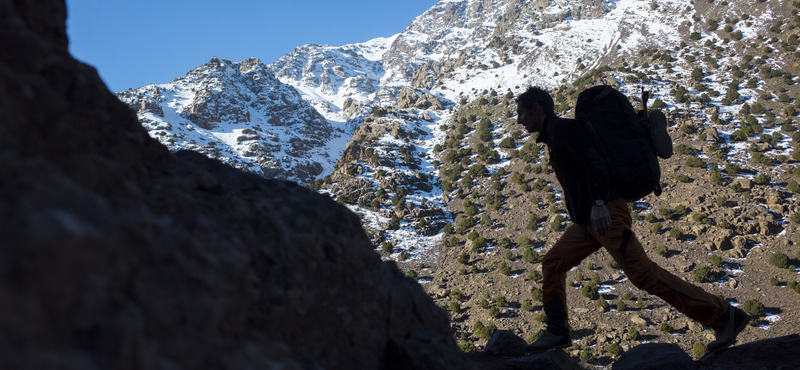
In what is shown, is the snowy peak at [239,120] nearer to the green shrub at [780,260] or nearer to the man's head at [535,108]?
the green shrub at [780,260]

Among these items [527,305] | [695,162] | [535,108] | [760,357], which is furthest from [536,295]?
[535,108]

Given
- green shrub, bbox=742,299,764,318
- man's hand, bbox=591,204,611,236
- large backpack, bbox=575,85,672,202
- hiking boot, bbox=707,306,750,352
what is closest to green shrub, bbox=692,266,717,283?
green shrub, bbox=742,299,764,318

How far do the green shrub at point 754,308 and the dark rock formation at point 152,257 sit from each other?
20.7m

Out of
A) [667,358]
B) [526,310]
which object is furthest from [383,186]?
[667,358]

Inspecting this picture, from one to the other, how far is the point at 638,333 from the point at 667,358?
52.6ft

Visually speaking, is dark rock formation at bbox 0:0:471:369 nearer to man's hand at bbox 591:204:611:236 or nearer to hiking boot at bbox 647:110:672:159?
man's hand at bbox 591:204:611:236

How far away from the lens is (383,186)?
43875mm

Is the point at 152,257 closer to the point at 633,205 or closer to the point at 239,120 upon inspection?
the point at 633,205

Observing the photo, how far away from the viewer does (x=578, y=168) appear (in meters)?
4.62

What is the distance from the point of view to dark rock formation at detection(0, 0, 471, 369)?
1.28 metres

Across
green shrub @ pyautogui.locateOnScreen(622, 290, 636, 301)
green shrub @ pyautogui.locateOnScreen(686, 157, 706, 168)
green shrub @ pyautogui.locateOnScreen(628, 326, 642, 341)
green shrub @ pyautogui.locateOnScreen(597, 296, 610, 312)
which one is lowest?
Result: green shrub @ pyautogui.locateOnScreen(628, 326, 642, 341)

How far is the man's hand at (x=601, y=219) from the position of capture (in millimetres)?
4320

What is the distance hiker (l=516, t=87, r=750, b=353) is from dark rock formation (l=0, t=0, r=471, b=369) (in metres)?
1.96

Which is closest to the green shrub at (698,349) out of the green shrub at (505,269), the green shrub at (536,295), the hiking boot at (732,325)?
the green shrub at (536,295)
